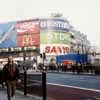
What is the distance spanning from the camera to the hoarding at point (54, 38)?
4117 inches

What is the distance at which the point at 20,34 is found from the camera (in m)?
111

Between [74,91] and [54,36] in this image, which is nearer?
[74,91]

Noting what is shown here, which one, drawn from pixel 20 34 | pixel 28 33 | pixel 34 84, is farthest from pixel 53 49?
pixel 34 84

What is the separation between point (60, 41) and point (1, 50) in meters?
24.8

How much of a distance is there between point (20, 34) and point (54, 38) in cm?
1294

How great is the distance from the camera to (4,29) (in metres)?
114

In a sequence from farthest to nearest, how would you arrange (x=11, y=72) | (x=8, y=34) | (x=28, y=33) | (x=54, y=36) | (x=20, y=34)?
→ 1. (x=8, y=34)
2. (x=20, y=34)
3. (x=28, y=33)
4. (x=54, y=36)
5. (x=11, y=72)

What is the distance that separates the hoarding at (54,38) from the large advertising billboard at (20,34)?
202cm

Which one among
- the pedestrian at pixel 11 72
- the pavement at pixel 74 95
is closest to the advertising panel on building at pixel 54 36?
the pavement at pixel 74 95

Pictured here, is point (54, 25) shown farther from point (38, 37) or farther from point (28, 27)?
point (28, 27)

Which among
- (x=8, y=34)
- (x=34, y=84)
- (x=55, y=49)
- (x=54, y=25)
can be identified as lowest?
(x=34, y=84)

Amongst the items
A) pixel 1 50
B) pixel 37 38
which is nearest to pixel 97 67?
pixel 37 38

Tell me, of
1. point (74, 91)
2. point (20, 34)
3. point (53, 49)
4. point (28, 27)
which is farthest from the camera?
point (20, 34)

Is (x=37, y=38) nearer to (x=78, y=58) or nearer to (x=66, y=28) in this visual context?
(x=66, y=28)
